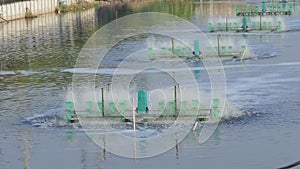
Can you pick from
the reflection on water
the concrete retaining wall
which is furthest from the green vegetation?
the reflection on water

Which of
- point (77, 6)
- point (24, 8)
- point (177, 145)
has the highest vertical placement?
point (77, 6)

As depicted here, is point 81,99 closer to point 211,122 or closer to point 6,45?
point 211,122

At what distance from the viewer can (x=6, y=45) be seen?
144 ft

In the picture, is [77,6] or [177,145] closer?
[177,145]

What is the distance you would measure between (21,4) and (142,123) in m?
47.0

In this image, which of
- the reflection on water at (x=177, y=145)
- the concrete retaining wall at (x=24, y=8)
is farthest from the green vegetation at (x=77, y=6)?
the reflection on water at (x=177, y=145)

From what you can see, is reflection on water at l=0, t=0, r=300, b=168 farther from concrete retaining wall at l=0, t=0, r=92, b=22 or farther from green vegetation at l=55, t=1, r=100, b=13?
green vegetation at l=55, t=1, r=100, b=13

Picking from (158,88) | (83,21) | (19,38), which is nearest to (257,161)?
(158,88)

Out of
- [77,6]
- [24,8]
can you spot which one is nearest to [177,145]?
[24,8]

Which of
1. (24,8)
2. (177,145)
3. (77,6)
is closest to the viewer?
(177,145)

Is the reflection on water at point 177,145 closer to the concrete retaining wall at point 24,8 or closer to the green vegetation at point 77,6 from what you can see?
the concrete retaining wall at point 24,8

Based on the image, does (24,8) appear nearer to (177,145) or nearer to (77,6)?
(77,6)

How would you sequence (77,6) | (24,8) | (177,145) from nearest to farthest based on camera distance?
(177,145) < (24,8) < (77,6)

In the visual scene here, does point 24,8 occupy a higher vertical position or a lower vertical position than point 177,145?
higher
